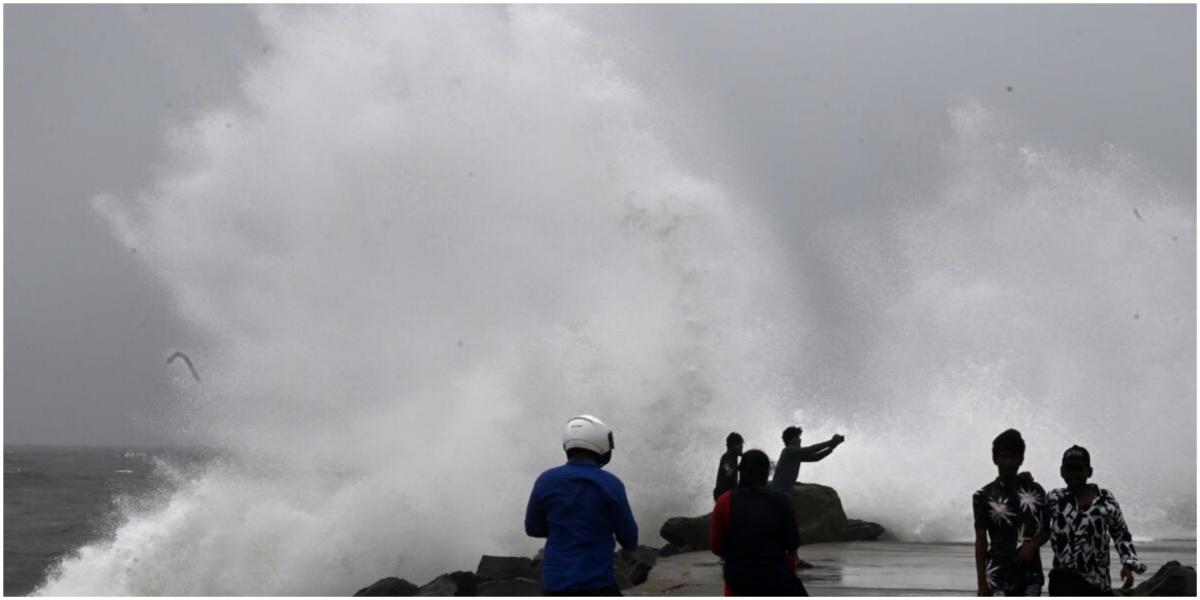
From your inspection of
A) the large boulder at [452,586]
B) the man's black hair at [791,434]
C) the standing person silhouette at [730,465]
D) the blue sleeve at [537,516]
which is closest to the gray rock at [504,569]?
the large boulder at [452,586]

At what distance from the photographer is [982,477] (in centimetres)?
2247

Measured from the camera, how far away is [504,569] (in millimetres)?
11797

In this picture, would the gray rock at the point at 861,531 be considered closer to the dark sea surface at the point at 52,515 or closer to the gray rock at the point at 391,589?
the gray rock at the point at 391,589

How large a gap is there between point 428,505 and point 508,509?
4.00ft

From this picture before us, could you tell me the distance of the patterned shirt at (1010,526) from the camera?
5684mm

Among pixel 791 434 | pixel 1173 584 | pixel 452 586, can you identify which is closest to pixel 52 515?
pixel 452 586

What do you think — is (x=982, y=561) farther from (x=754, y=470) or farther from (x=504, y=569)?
(x=504, y=569)

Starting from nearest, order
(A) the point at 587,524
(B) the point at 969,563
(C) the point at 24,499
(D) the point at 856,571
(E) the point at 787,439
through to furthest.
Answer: (A) the point at 587,524, (E) the point at 787,439, (D) the point at 856,571, (B) the point at 969,563, (C) the point at 24,499

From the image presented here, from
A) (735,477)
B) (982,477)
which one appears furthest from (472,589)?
(982,477)

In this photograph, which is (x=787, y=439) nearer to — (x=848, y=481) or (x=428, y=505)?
(x=428, y=505)

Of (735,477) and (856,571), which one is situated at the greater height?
(735,477)

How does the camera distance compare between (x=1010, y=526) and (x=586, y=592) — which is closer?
(x=586, y=592)

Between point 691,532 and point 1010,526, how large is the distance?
318 inches

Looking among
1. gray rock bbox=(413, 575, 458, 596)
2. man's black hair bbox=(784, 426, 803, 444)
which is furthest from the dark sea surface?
man's black hair bbox=(784, 426, 803, 444)
